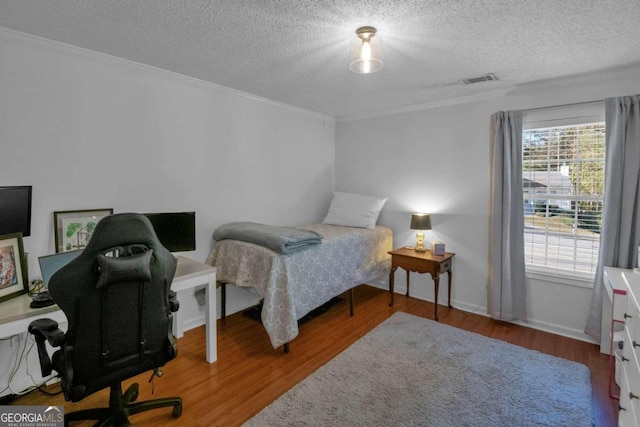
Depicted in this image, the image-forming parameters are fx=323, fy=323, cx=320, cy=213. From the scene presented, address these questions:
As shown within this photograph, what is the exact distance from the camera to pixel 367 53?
2.00 m

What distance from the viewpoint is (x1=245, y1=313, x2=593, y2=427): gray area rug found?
1898 millimetres

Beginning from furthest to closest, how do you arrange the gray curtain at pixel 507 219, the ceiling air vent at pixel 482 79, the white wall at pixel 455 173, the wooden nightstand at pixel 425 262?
the wooden nightstand at pixel 425 262, the gray curtain at pixel 507 219, the white wall at pixel 455 173, the ceiling air vent at pixel 482 79

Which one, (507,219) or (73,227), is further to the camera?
(507,219)

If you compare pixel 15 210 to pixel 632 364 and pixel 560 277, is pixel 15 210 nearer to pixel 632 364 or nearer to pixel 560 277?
pixel 632 364

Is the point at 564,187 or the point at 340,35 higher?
the point at 340,35

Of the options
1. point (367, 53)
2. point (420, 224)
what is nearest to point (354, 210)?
point (420, 224)

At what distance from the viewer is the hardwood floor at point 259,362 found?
1976 mm

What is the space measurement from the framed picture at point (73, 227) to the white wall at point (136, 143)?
0.18ft

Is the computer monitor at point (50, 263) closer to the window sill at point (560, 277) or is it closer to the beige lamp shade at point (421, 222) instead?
the beige lamp shade at point (421, 222)

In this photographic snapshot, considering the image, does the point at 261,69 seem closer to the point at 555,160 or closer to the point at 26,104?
the point at 26,104

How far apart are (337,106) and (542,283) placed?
283 centimetres

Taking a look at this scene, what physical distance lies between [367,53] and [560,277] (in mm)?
2657

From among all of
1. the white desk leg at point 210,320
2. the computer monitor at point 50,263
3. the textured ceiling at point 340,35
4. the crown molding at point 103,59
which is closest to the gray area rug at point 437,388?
the white desk leg at point 210,320

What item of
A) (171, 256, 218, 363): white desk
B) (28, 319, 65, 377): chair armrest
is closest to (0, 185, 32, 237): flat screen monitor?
(28, 319, 65, 377): chair armrest
